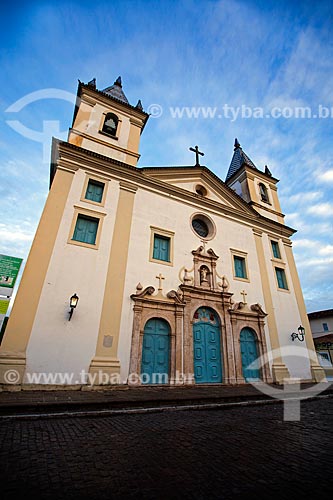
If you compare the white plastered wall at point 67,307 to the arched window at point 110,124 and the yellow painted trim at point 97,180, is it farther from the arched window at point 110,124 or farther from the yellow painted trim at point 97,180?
the arched window at point 110,124

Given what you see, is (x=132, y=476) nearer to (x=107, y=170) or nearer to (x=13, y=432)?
(x=13, y=432)

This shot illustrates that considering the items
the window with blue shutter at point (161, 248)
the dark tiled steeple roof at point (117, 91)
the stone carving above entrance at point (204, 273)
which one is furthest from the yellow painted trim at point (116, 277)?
the dark tiled steeple roof at point (117, 91)

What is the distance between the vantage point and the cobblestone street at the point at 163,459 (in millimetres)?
2229

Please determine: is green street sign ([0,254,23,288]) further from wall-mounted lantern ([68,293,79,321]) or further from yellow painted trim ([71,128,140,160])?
yellow painted trim ([71,128,140,160])

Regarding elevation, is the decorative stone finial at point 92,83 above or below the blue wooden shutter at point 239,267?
above

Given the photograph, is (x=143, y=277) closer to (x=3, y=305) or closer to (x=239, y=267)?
(x=3, y=305)

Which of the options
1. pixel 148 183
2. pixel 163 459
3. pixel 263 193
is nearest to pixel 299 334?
pixel 263 193

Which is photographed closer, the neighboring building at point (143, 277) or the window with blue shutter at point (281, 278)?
the neighboring building at point (143, 277)

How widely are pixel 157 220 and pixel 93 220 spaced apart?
3.21m

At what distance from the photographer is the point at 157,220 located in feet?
40.2

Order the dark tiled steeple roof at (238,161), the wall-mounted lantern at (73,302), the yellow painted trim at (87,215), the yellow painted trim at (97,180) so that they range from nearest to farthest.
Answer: the wall-mounted lantern at (73,302)
the yellow painted trim at (87,215)
the yellow painted trim at (97,180)
the dark tiled steeple roof at (238,161)

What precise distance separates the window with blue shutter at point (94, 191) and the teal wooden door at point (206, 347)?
7.21 meters

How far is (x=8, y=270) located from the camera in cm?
736

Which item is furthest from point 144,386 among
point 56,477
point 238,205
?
point 238,205
